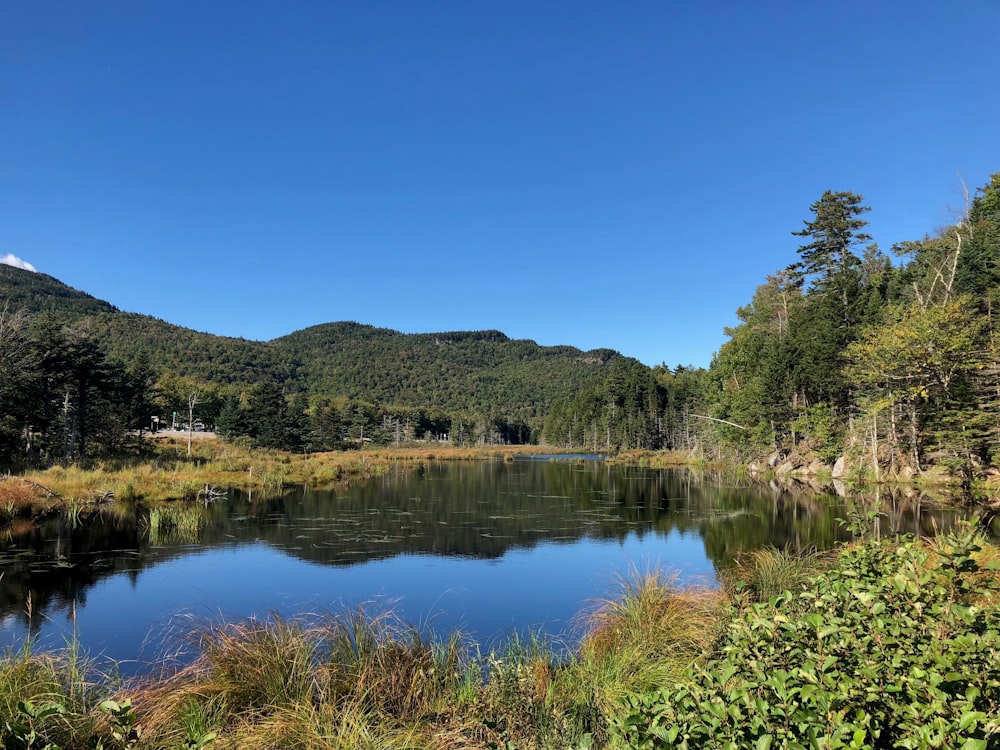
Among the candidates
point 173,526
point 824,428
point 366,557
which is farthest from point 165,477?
point 824,428

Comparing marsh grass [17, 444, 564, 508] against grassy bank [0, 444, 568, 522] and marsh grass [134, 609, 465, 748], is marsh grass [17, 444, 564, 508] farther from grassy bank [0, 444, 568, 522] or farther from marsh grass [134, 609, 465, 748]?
marsh grass [134, 609, 465, 748]

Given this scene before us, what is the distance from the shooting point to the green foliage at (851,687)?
2.29m

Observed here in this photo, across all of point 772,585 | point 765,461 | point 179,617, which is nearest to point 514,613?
point 772,585

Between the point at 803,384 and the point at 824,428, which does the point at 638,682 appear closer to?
the point at 824,428

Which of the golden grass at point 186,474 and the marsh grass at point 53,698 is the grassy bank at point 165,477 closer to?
the golden grass at point 186,474

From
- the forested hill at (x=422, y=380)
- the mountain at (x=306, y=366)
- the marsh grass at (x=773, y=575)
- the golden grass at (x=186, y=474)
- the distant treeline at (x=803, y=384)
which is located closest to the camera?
the marsh grass at (x=773, y=575)

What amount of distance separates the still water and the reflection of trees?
0.09 meters

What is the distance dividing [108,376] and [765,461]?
1844 inches

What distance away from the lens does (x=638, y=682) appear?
6.21 meters

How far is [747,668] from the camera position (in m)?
3.38

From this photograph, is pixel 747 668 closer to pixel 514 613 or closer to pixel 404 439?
pixel 514 613

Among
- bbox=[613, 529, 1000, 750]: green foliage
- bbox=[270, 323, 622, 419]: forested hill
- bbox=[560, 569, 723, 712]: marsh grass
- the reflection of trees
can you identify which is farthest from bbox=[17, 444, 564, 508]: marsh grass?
bbox=[270, 323, 622, 419]: forested hill

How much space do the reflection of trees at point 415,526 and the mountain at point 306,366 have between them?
90968 mm

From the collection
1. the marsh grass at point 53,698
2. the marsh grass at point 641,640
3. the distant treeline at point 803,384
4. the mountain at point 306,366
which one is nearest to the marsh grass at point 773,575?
the marsh grass at point 641,640
